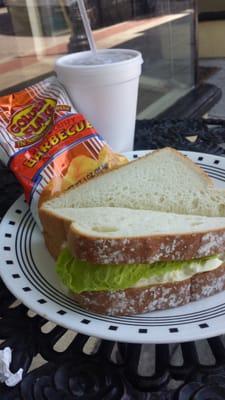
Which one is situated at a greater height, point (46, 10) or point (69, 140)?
A: point (46, 10)

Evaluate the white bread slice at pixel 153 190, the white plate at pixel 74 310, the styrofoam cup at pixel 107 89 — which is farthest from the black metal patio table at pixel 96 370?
the styrofoam cup at pixel 107 89

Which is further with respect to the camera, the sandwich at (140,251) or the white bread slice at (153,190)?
the white bread slice at (153,190)

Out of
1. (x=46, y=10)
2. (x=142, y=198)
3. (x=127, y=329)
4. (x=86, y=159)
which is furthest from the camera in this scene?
(x=46, y=10)

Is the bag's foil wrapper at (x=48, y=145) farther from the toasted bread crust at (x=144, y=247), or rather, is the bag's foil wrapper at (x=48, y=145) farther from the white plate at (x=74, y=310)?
the toasted bread crust at (x=144, y=247)

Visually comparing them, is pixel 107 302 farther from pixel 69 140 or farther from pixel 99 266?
pixel 69 140

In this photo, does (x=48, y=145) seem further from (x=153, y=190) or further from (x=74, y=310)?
→ (x=74, y=310)

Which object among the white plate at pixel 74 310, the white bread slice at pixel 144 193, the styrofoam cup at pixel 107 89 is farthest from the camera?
the styrofoam cup at pixel 107 89

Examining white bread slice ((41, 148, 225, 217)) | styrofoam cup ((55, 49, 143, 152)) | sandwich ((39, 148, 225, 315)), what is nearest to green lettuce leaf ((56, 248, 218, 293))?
sandwich ((39, 148, 225, 315))

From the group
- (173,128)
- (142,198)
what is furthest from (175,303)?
(173,128)
